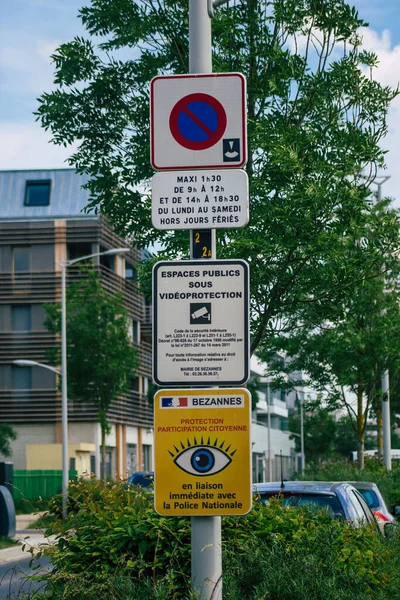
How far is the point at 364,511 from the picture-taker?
38.8 feet

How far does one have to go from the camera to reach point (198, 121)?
6.07 meters

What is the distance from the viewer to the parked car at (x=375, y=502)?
49.7ft

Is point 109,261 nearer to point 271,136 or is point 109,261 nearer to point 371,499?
point 371,499

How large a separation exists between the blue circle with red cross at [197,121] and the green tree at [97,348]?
35343mm

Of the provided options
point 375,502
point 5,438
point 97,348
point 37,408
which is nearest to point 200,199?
point 375,502

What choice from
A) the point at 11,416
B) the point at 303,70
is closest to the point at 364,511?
the point at 303,70

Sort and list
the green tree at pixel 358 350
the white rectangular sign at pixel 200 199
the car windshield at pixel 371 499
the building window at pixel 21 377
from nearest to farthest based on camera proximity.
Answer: the white rectangular sign at pixel 200 199, the car windshield at pixel 371 499, the green tree at pixel 358 350, the building window at pixel 21 377

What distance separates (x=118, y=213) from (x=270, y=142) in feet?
7.66

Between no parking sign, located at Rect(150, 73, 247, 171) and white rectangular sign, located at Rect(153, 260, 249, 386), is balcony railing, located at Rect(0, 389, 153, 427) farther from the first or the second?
white rectangular sign, located at Rect(153, 260, 249, 386)

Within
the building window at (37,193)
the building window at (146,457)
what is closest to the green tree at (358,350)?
the building window at (37,193)

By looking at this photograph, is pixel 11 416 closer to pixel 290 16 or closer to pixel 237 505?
pixel 290 16

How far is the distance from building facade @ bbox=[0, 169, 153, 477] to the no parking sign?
4774cm

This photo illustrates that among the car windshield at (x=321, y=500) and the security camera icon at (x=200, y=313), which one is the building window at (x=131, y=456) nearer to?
the car windshield at (x=321, y=500)

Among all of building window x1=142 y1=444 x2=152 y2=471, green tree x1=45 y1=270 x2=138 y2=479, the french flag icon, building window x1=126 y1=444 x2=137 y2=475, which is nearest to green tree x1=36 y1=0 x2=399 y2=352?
the french flag icon
